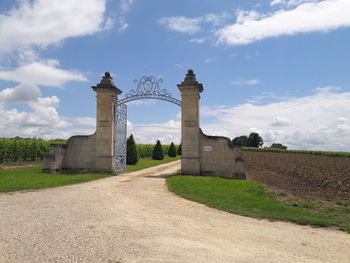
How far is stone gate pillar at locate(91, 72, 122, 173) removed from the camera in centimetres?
1385

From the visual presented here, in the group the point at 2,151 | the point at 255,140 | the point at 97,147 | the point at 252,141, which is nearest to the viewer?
the point at 97,147

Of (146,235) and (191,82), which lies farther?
(191,82)

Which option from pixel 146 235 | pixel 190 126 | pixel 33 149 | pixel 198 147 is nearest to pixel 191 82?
pixel 190 126

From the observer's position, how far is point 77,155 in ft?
46.3

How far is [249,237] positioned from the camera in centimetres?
491

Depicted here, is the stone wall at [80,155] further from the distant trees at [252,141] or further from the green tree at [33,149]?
the distant trees at [252,141]

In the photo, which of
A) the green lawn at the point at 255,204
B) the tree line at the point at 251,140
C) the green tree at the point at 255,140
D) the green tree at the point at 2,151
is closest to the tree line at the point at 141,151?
the green tree at the point at 2,151

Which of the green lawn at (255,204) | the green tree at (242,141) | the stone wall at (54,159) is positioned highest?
the green tree at (242,141)

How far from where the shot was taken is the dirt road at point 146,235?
12.9 ft

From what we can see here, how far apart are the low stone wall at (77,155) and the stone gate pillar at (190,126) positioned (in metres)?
4.41

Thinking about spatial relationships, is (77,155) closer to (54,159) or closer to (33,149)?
(54,159)

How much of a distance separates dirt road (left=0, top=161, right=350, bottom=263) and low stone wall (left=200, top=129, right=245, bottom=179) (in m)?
5.45

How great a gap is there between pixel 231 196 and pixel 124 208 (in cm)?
330

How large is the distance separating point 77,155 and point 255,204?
941cm
